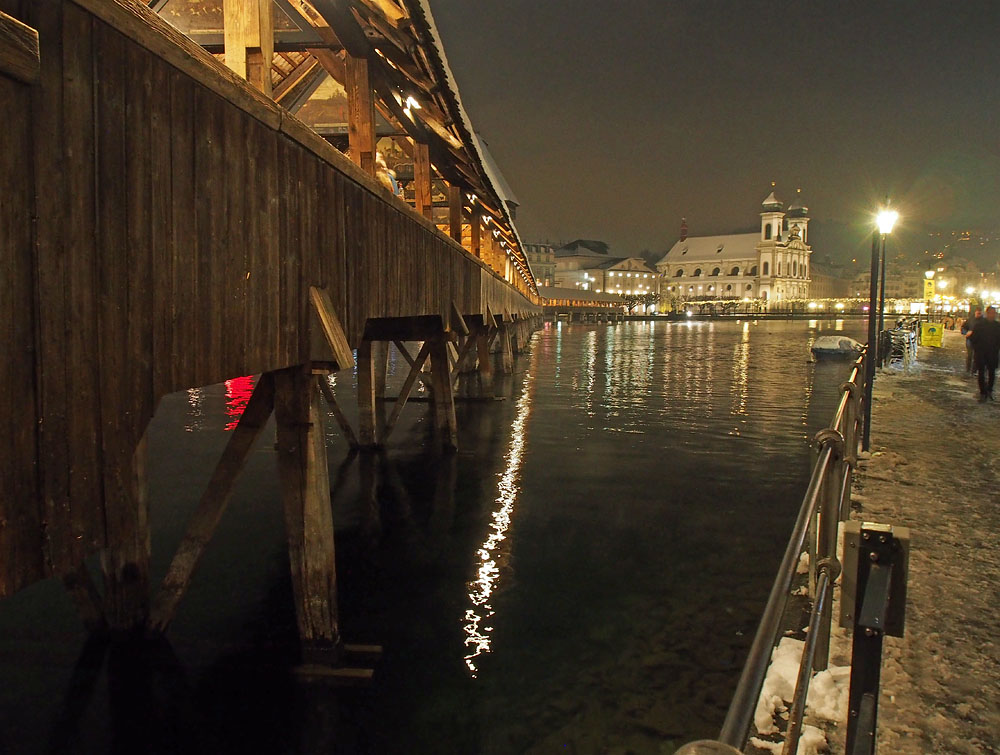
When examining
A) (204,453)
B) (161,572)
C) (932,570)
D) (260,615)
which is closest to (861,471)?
(932,570)

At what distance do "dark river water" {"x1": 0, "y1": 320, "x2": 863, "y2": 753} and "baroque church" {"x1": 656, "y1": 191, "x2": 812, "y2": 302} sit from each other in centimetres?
12834

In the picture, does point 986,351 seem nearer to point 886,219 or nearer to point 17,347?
point 886,219

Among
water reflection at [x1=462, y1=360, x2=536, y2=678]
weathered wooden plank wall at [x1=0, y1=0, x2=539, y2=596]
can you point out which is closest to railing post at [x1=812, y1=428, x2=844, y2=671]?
water reflection at [x1=462, y1=360, x2=536, y2=678]

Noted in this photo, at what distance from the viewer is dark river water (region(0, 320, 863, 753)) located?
5.08 metres

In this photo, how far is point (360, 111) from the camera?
655 cm

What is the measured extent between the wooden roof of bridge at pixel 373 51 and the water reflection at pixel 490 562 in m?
5.04

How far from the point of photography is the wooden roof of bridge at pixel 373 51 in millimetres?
5457

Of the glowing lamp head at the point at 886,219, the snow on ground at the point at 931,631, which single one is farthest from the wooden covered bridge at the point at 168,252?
the glowing lamp head at the point at 886,219

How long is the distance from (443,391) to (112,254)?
1058cm

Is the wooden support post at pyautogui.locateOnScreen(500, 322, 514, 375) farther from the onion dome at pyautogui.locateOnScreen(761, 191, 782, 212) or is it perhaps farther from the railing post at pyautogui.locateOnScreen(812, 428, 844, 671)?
the onion dome at pyautogui.locateOnScreen(761, 191, 782, 212)

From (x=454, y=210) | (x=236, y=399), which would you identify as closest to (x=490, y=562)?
(x=454, y=210)

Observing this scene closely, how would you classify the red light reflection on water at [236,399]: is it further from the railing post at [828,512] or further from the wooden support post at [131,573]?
the railing post at [828,512]

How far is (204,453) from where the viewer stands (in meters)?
13.3

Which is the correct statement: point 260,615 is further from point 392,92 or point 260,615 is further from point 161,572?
point 392,92
